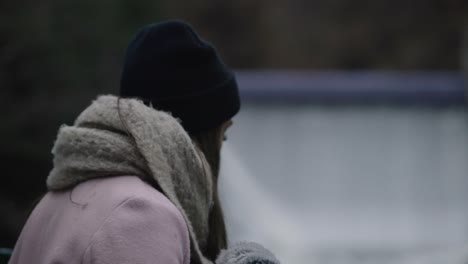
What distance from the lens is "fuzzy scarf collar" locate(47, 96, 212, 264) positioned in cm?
190

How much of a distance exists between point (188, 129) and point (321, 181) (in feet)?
25.6

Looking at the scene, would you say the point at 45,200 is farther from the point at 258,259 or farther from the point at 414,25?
the point at 414,25

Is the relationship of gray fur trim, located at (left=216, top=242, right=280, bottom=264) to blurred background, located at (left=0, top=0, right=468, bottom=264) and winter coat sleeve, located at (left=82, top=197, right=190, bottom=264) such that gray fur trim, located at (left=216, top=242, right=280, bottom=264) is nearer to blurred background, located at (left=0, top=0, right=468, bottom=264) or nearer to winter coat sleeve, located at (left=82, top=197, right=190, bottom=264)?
winter coat sleeve, located at (left=82, top=197, right=190, bottom=264)

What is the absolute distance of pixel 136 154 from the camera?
6.28ft

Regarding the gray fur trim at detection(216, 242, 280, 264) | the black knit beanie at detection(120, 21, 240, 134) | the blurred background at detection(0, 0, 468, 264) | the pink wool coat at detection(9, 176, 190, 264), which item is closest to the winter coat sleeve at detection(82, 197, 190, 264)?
the pink wool coat at detection(9, 176, 190, 264)

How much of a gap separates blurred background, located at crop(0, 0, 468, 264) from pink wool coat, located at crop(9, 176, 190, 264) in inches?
109

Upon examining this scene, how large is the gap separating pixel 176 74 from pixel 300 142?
304 inches

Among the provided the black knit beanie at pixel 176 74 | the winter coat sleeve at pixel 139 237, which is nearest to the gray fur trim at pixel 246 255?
the winter coat sleeve at pixel 139 237

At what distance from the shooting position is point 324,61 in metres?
19.1

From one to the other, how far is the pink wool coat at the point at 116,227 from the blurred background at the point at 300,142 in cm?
277

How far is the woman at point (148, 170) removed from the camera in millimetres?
1801

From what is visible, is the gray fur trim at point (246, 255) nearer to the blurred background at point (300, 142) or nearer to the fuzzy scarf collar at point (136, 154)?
the fuzzy scarf collar at point (136, 154)

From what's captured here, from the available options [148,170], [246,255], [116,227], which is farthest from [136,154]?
[246,255]

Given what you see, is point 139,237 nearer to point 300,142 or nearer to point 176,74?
point 176,74
